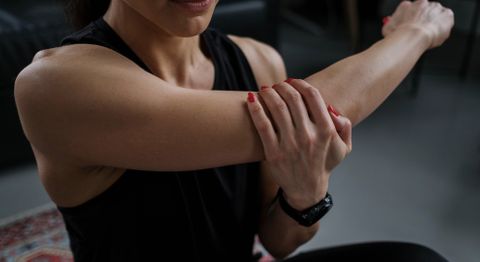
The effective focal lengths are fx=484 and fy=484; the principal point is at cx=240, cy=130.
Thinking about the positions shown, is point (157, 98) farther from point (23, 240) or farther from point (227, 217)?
point (23, 240)

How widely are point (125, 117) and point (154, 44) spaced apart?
20cm

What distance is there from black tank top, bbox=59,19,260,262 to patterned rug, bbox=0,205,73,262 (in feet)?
2.83

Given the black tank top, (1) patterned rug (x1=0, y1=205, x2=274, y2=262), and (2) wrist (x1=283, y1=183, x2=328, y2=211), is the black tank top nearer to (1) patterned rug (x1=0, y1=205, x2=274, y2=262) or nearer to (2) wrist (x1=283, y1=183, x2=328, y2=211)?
(2) wrist (x1=283, y1=183, x2=328, y2=211)

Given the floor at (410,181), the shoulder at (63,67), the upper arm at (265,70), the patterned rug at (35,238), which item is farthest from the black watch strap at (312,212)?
the patterned rug at (35,238)

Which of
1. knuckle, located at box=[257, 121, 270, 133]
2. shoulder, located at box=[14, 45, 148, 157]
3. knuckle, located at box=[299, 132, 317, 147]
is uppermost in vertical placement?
shoulder, located at box=[14, 45, 148, 157]

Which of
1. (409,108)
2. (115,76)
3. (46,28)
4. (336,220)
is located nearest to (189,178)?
(115,76)

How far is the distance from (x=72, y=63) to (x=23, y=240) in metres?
1.29

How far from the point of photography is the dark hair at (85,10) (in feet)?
2.52

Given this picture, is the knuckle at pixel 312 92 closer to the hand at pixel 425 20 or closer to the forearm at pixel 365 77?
the forearm at pixel 365 77

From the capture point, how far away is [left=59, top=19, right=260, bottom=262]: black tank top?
0.71 m

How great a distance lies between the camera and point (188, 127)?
557 millimetres

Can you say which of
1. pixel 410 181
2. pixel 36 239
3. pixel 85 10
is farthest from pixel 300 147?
pixel 410 181

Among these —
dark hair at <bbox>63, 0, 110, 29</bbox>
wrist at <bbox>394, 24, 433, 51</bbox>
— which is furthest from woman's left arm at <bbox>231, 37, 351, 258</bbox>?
dark hair at <bbox>63, 0, 110, 29</bbox>

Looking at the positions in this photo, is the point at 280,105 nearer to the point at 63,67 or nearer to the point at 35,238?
the point at 63,67
